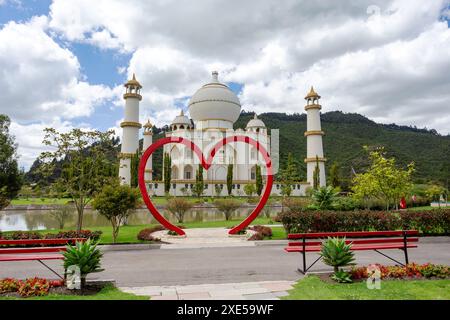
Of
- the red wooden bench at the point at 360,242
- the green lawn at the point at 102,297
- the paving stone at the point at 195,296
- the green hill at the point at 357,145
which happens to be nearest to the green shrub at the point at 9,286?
the green lawn at the point at 102,297

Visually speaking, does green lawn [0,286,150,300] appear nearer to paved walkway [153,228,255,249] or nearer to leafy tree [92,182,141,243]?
paved walkway [153,228,255,249]

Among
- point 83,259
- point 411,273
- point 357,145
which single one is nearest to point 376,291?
point 411,273

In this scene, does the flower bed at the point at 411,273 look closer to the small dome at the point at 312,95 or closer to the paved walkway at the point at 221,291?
the paved walkway at the point at 221,291

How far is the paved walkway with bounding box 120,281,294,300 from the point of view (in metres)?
5.34

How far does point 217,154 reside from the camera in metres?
49.4

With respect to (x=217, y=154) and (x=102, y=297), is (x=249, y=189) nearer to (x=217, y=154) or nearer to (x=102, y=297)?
(x=217, y=154)

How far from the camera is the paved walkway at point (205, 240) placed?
11.7 m

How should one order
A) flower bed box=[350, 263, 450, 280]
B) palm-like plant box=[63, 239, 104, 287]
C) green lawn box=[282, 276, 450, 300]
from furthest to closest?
flower bed box=[350, 263, 450, 280] → palm-like plant box=[63, 239, 104, 287] → green lawn box=[282, 276, 450, 300]

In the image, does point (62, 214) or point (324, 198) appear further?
point (62, 214)

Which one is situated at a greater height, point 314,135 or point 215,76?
point 215,76

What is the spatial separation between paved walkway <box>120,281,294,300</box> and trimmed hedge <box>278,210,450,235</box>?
7.21m

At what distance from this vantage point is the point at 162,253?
10.3 m

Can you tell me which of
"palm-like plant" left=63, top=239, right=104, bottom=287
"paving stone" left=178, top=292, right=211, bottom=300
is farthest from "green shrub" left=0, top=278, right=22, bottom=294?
"paving stone" left=178, top=292, right=211, bottom=300

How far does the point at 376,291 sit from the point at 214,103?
44283 millimetres
